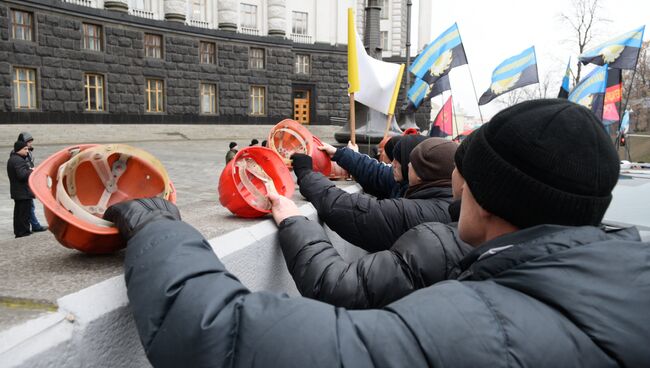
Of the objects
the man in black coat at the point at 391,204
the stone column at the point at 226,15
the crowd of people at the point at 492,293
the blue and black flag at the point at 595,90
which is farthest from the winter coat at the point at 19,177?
the stone column at the point at 226,15

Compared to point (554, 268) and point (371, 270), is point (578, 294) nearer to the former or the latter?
point (554, 268)

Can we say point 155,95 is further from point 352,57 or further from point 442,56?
point 352,57

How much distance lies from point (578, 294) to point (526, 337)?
0.12 m

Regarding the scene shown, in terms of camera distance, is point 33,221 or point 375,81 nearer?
point 375,81

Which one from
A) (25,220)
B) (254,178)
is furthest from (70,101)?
(254,178)

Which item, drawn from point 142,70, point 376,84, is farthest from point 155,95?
point 376,84

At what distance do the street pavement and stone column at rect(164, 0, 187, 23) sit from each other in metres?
5.06

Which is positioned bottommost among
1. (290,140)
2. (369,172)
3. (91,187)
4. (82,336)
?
(82,336)

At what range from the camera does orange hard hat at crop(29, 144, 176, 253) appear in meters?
1.47

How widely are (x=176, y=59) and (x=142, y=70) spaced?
201cm

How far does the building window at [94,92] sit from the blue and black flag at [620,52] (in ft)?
62.7

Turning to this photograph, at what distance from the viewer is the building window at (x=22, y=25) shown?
19.6 m

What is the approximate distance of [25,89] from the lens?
20.1 metres

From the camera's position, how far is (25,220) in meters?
7.23
